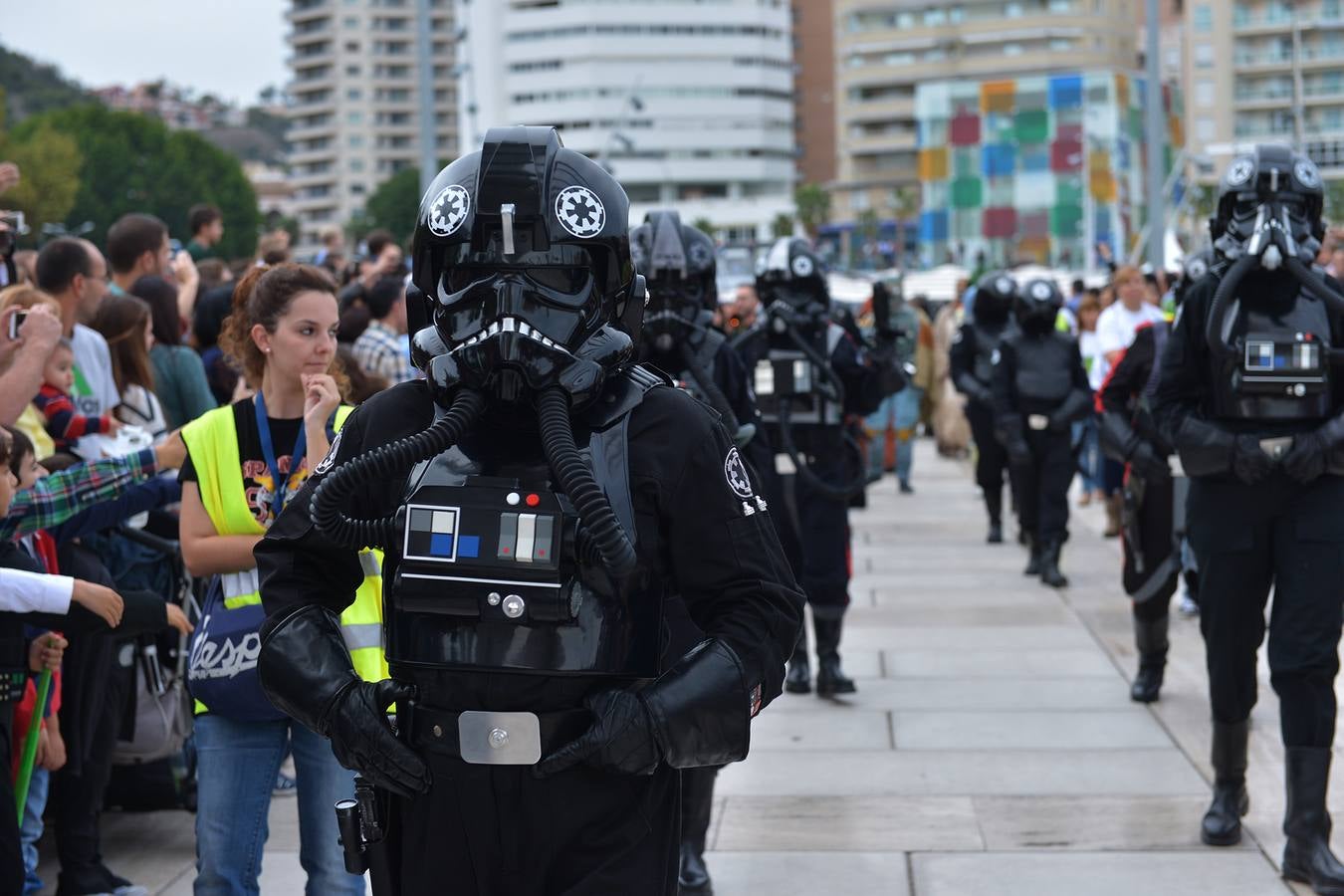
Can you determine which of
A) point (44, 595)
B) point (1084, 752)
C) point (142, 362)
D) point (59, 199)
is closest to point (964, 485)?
point (1084, 752)

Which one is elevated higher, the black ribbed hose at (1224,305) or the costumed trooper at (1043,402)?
the black ribbed hose at (1224,305)

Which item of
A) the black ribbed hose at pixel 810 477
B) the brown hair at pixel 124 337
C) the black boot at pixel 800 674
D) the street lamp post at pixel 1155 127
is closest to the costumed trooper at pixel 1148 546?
the black ribbed hose at pixel 810 477

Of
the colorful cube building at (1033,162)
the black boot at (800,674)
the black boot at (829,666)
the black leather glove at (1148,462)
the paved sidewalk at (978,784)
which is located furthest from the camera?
the colorful cube building at (1033,162)

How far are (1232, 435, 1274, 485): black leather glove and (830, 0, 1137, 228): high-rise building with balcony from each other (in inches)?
Result: 5133

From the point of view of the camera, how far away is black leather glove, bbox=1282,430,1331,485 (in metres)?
5.47

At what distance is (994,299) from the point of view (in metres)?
13.8

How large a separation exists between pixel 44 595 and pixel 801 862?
2684mm

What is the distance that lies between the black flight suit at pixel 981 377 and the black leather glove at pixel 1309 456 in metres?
8.06

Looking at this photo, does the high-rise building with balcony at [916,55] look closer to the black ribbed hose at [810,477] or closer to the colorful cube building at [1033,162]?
the colorful cube building at [1033,162]

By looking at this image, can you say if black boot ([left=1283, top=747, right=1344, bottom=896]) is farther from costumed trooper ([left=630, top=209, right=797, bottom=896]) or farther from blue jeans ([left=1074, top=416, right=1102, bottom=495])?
blue jeans ([left=1074, top=416, right=1102, bottom=495])

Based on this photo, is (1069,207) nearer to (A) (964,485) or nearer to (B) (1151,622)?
(A) (964,485)

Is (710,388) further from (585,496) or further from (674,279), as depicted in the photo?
(585,496)

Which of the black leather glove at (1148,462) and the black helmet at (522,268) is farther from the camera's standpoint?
the black leather glove at (1148,462)

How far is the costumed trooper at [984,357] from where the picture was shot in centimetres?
1370
